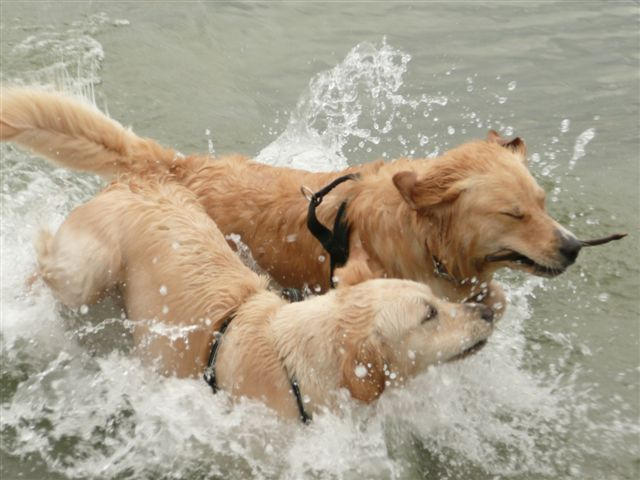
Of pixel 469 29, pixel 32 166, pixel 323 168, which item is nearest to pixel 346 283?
pixel 323 168

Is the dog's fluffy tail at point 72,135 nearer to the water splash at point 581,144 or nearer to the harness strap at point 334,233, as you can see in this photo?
the harness strap at point 334,233

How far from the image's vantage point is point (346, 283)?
446 cm

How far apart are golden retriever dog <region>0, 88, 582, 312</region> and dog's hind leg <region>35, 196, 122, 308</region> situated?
49 cm

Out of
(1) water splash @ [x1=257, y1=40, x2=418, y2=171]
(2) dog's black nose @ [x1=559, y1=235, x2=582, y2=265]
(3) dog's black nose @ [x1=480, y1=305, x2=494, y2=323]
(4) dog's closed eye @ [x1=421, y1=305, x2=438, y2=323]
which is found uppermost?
(2) dog's black nose @ [x1=559, y1=235, x2=582, y2=265]

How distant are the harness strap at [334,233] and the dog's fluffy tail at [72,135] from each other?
1121mm

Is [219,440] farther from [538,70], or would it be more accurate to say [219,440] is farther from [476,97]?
[538,70]

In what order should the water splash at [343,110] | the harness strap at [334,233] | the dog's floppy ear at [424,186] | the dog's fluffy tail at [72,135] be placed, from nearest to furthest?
the dog's floppy ear at [424,186] < the harness strap at [334,233] < the dog's fluffy tail at [72,135] < the water splash at [343,110]

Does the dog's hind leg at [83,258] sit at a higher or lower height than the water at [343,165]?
higher

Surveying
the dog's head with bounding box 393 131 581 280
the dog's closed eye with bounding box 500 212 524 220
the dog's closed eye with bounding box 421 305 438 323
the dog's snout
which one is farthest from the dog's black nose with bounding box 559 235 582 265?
the dog's closed eye with bounding box 421 305 438 323

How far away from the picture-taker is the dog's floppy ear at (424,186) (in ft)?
15.5

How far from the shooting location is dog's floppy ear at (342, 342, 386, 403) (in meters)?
4.11

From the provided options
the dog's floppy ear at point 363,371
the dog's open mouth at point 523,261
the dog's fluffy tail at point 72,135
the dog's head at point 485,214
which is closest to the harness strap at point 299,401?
the dog's floppy ear at point 363,371

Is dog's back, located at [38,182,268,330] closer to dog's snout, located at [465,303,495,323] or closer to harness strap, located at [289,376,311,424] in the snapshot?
harness strap, located at [289,376,311,424]

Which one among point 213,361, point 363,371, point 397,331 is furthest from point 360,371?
point 213,361
